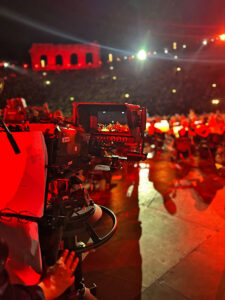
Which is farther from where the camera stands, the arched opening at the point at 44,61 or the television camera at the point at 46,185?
the arched opening at the point at 44,61

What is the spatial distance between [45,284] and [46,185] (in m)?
0.63

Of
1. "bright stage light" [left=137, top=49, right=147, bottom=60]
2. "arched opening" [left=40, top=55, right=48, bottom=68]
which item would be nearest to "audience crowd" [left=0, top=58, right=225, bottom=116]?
"bright stage light" [left=137, top=49, right=147, bottom=60]

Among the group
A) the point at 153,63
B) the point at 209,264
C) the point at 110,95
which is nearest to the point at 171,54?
the point at 153,63

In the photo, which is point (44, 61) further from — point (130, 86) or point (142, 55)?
point (130, 86)

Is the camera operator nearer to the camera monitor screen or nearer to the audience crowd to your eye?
the camera monitor screen

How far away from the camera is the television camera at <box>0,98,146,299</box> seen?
1.46 m

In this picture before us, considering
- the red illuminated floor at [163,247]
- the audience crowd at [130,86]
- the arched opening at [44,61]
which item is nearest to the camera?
the red illuminated floor at [163,247]

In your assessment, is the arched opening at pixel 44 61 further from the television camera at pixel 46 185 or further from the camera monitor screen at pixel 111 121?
the television camera at pixel 46 185

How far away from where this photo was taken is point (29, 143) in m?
1.46

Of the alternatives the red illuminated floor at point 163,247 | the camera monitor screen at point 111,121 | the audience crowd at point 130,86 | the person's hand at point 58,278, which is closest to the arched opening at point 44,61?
the audience crowd at point 130,86

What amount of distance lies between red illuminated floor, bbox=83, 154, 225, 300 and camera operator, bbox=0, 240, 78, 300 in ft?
5.09

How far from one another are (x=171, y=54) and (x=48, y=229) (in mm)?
34318

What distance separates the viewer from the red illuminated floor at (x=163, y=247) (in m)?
2.82

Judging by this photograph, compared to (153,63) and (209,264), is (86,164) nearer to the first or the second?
(209,264)
